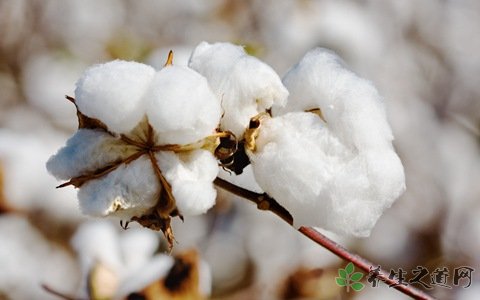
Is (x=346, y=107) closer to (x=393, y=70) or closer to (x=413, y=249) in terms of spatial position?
(x=413, y=249)

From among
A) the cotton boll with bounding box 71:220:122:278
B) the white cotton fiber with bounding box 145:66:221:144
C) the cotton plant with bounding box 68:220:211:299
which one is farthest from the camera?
the cotton boll with bounding box 71:220:122:278

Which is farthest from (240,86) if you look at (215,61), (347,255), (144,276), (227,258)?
(227,258)

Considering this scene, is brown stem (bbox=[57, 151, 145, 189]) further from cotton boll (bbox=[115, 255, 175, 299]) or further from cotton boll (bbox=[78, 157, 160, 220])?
cotton boll (bbox=[115, 255, 175, 299])

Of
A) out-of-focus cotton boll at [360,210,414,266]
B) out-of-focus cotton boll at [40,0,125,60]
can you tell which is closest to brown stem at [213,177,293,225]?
out-of-focus cotton boll at [360,210,414,266]

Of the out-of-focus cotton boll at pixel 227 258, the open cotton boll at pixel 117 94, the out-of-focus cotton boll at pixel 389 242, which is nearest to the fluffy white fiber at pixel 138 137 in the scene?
the open cotton boll at pixel 117 94

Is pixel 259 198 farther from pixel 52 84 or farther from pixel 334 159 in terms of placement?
pixel 52 84

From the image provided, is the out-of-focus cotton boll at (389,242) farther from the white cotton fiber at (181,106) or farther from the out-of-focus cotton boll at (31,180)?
the white cotton fiber at (181,106)
